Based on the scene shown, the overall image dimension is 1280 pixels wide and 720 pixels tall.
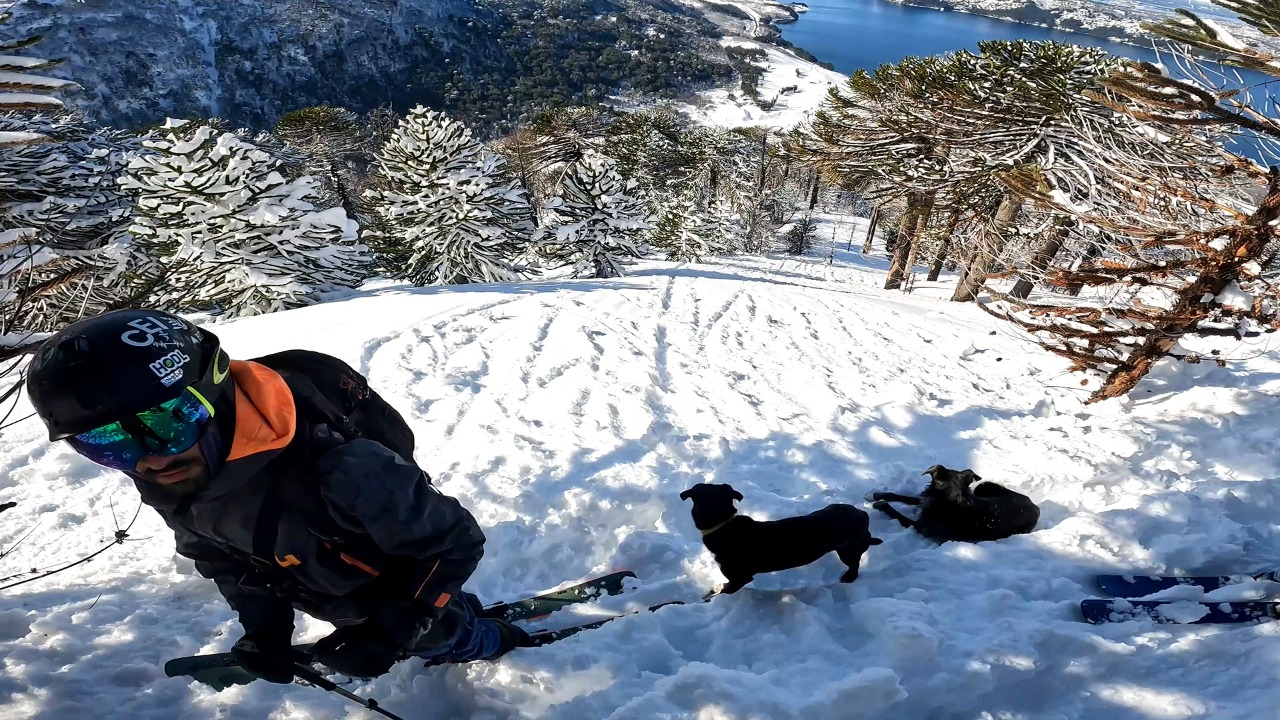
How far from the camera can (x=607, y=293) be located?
10.2 meters

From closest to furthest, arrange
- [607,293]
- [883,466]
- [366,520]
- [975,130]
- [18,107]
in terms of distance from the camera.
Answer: [366,520] → [18,107] → [883,466] → [607,293] → [975,130]

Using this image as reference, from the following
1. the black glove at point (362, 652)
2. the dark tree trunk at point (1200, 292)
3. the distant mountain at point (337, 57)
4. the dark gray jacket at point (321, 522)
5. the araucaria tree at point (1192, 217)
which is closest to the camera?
the dark gray jacket at point (321, 522)

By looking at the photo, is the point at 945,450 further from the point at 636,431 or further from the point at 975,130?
the point at 975,130

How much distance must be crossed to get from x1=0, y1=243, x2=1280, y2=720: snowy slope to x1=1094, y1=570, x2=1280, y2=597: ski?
0.12m

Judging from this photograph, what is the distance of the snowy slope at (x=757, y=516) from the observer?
2.71 metres

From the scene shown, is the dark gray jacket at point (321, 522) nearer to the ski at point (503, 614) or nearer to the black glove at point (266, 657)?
the black glove at point (266, 657)

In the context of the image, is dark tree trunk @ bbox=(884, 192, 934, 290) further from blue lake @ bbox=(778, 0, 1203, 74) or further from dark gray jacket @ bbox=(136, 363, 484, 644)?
blue lake @ bbox=(778, 0, 1203, 74)

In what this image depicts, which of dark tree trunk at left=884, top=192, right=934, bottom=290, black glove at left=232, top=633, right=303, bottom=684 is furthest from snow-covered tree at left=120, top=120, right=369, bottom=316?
dark tree trunk at left=884, top=192, right=934, bottom=290

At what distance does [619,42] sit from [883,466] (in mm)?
140363

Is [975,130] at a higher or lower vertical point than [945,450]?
higher

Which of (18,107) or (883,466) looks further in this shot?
(883,466)

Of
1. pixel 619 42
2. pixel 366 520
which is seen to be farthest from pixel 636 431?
pixel 619 42

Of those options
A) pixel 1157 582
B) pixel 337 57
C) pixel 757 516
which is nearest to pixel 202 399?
pixel 757 516

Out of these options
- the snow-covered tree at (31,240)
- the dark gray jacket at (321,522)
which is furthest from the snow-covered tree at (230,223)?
the dark gray jacket at (321,522)
